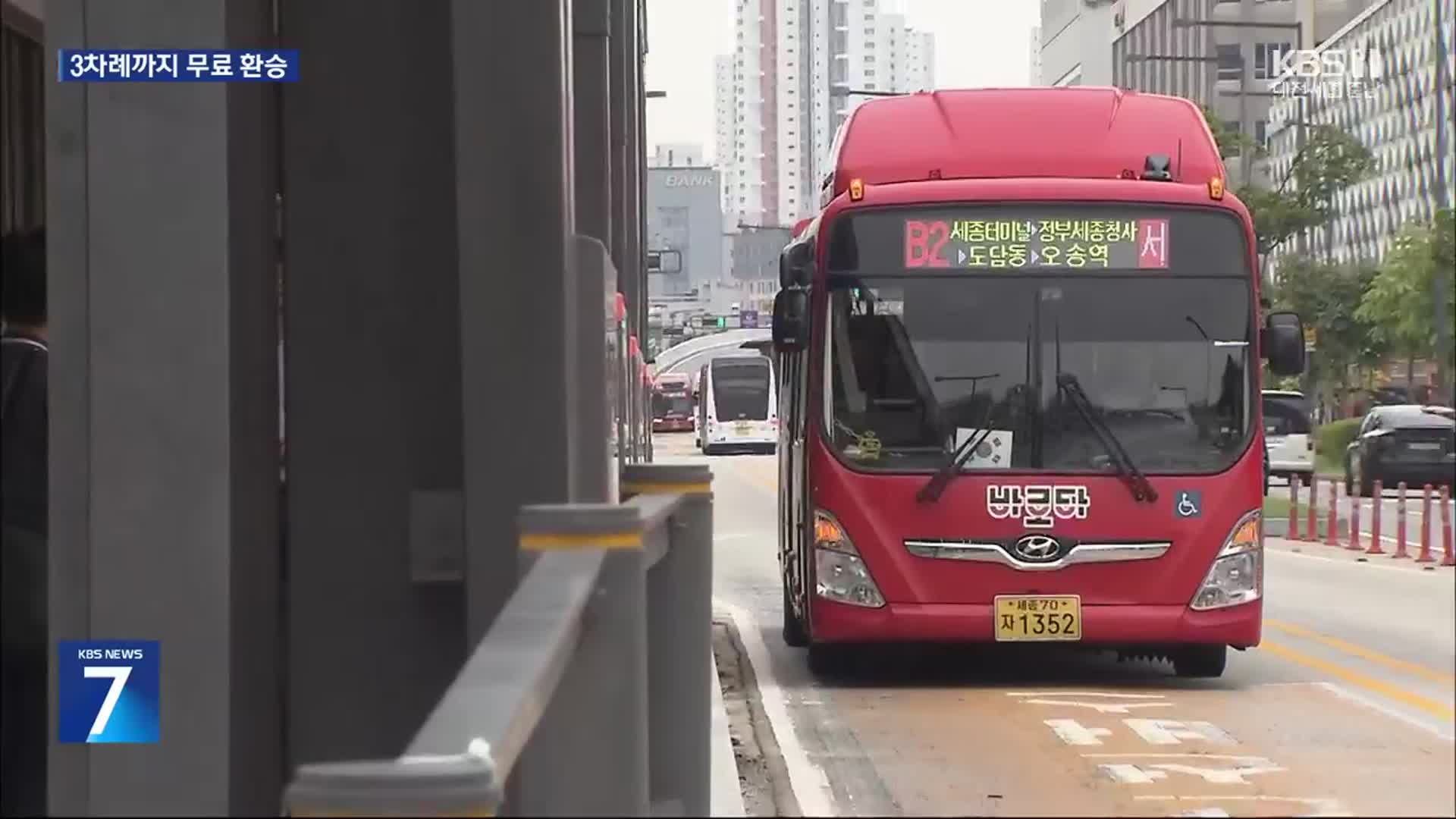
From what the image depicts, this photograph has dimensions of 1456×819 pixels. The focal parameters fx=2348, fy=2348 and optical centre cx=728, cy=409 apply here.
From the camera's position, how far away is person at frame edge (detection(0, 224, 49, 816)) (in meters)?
4.66

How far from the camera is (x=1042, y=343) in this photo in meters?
10.7

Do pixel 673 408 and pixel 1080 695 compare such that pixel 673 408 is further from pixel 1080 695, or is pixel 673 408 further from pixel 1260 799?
pixel 1260 799

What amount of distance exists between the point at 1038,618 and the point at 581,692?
767 cm

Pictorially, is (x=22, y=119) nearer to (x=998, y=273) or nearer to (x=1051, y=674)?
(x=998, y=273)

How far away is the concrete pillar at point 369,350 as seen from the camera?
20.5ft

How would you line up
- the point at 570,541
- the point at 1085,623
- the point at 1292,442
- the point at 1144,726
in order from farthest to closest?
1. the point at 1292,442
2. the point at 1085,623
3. the point at 1144,726
4. the point at 570,541

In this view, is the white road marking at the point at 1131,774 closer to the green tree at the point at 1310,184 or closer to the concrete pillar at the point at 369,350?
the concrete pillar at the point at 369,350

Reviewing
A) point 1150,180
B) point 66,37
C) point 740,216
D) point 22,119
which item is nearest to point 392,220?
point 66,37

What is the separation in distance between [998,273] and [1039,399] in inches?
24.6

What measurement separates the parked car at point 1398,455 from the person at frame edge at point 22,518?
39.0 ft

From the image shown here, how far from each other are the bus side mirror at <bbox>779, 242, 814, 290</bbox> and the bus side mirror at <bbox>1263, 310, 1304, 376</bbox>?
7.00ft

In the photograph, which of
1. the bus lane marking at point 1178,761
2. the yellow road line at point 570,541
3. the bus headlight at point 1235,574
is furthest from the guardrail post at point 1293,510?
the yellow road line at point 570,541

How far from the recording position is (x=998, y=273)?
10875 mm

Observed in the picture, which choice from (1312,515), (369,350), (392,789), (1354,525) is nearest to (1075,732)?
(369,350)
